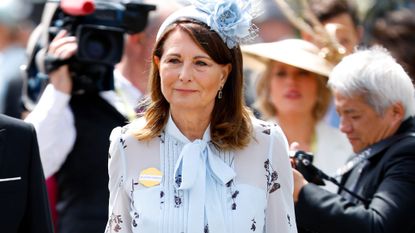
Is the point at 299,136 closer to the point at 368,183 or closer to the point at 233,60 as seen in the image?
the point at 368,183

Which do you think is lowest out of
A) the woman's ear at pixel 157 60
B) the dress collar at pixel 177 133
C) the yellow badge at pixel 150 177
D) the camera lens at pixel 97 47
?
the yellow badge at pixel 150 177

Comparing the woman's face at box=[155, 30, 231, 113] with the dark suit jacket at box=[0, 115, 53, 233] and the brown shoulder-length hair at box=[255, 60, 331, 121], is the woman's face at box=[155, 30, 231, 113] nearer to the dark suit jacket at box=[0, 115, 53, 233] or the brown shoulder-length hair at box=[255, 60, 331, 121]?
the dark suit jacket at box=[0, 115, 53, 233]

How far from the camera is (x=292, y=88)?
6730 mm

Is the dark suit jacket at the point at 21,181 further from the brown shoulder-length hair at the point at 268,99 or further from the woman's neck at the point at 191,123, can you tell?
the brown shoulder-length hair at the point at 268,99

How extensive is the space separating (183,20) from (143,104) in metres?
0.44

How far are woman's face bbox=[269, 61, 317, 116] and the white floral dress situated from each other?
2205mm

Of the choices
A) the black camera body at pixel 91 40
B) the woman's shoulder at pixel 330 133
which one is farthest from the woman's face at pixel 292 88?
the black camera body at pixel 91 40

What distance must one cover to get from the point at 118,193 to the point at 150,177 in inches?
5.7

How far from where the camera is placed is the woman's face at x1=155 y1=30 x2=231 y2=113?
4363mm

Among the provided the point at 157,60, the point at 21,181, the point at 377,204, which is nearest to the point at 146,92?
the point at 377,204

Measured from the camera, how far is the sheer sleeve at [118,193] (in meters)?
4.39

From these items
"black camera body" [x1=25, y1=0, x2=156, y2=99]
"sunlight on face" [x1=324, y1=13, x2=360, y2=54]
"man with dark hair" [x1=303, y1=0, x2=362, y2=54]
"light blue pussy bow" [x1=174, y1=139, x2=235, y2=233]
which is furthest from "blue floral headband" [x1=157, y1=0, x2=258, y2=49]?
"man with dark hair" [x1=303, y1=0, x2=362, y2=54]

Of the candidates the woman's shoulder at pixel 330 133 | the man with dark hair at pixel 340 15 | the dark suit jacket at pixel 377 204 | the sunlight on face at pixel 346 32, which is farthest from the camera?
the man with dark hair at pixel 340 15

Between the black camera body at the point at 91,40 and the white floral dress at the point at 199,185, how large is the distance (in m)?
1.41
